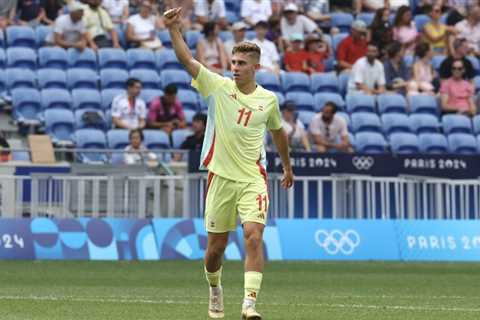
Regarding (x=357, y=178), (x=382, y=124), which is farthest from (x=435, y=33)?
(x=357, y=178)

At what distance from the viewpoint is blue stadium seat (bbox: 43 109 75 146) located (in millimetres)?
23906

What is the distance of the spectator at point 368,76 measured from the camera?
27031mm

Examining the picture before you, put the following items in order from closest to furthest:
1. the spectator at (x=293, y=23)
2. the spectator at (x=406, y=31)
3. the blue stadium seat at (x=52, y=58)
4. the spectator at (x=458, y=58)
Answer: the blue stadium seat at (x=52, y=58)
the spectator at (x=293, y=23)
the spectator at (x=458, y=58)
the spectator at (x=406, y=31)

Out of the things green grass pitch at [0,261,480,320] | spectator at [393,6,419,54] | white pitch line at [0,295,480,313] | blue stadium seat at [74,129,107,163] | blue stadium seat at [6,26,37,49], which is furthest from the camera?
spectator at [393,6,419,54]

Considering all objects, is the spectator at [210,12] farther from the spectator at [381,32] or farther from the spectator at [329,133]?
the spectator at [329,133]

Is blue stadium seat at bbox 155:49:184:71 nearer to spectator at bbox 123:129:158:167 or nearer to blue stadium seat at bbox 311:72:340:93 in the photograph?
blue stadium seat at bbox 311:72:340:93

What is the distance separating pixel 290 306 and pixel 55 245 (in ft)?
30.0

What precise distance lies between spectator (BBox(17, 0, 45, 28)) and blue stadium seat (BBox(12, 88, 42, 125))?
2570 mm

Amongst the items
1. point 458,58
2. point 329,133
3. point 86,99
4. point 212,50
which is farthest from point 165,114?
point 458,58

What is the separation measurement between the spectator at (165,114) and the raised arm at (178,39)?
43.5ft

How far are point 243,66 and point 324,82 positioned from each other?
16.4 meters

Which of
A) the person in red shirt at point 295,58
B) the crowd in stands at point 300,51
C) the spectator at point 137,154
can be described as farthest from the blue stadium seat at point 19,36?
the person in red shirt at point 295,58

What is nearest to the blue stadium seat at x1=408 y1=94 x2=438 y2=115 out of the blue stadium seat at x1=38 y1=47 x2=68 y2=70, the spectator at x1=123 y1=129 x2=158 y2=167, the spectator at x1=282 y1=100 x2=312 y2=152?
the spectator at x1=282 y1=100 x2=312 y2=152

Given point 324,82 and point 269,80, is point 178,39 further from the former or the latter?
point 324,82
